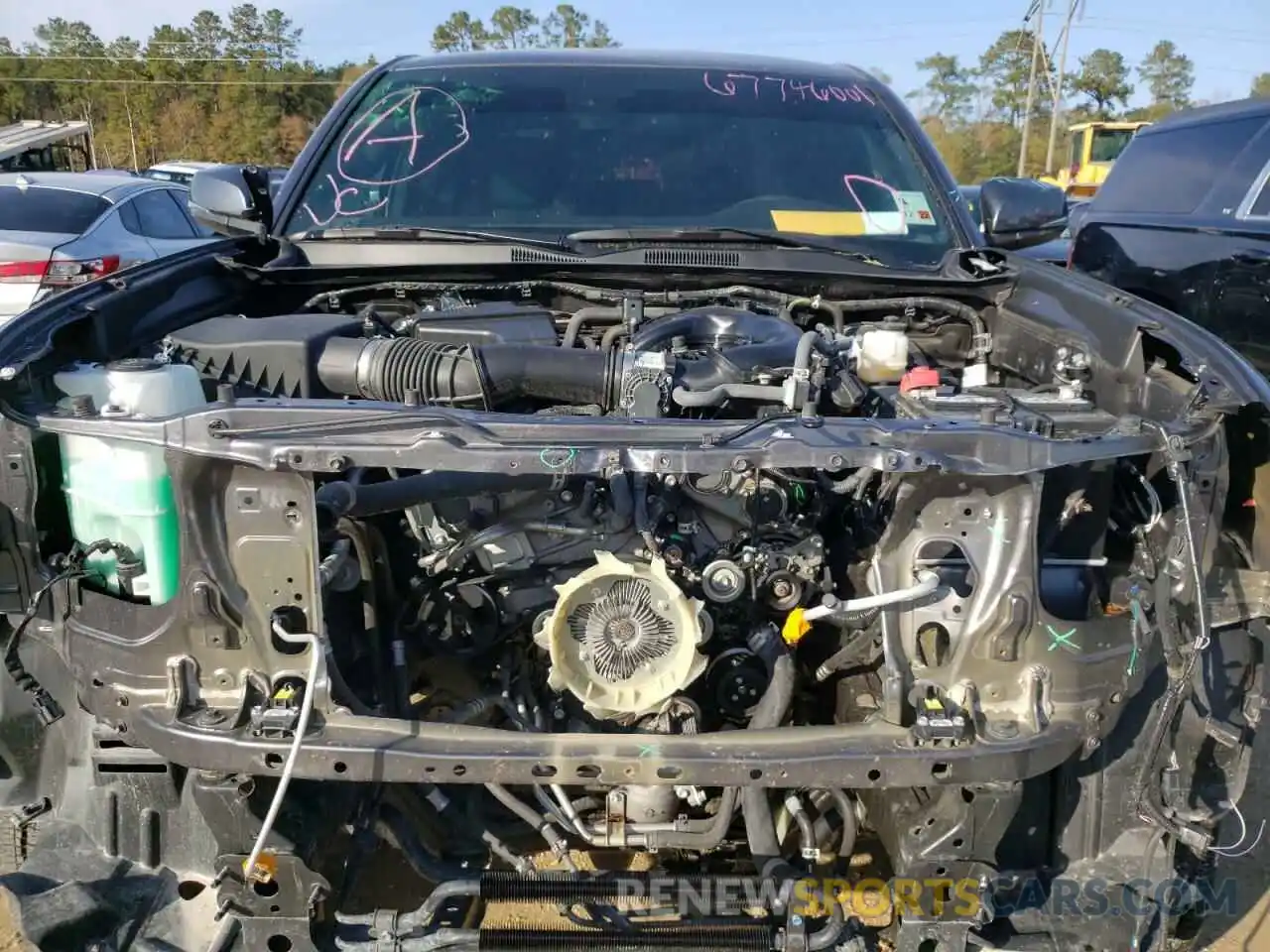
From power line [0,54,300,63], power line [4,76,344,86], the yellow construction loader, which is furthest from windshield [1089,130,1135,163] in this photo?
power line [0,54,300,63]

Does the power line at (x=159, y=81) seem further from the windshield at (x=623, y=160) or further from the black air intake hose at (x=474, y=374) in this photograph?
the black air intake hose at (x=474, y=374)

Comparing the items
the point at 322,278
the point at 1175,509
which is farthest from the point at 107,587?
the point at 1175,509

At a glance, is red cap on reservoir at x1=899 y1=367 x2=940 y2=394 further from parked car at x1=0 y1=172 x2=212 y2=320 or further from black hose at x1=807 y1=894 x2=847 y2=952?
parked car at x1=0 y1=172 x2=212 y2=320

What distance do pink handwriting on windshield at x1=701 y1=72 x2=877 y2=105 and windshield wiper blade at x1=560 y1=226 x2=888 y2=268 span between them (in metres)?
0.64

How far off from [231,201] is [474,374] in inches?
51.0

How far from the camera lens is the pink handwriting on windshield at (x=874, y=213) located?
3070mm

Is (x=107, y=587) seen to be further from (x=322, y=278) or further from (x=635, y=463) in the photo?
(x=322, y=278)

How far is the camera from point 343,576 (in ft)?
6.05

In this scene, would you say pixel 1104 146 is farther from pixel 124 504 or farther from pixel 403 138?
pixel 124 504

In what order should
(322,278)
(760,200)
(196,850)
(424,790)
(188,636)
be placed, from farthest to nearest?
(760,200)
(322,278)
(424,790)
(196,850)
(188,636)

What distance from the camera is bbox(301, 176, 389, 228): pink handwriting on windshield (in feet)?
10.0

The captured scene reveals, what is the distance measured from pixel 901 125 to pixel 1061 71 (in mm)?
36617

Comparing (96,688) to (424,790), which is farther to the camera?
(424,790)

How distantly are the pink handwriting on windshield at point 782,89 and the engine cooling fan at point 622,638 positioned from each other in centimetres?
211
